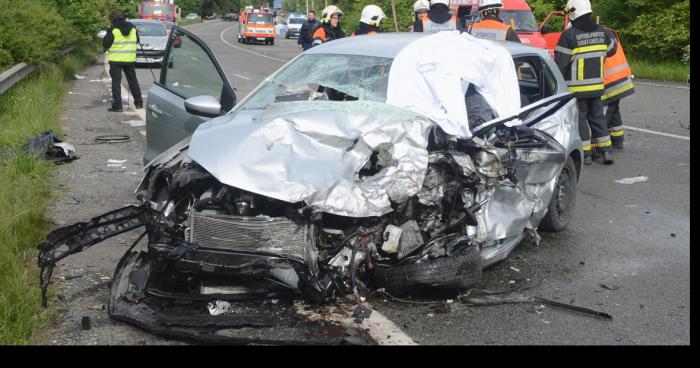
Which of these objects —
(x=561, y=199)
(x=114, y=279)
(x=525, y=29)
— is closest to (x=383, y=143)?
(x=114, y=279)

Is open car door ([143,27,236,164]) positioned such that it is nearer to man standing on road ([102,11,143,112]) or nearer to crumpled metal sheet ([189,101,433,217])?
crumpled metal sheet ([189,101,433,217])

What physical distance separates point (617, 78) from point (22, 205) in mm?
6800

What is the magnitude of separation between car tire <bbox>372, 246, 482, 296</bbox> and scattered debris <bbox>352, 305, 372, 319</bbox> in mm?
194

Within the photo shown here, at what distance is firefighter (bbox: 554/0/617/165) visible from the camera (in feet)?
29.3

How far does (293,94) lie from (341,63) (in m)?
0.43

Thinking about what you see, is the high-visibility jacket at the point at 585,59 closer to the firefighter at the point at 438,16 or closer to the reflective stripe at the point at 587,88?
the reflective stripe at the point at 587,88

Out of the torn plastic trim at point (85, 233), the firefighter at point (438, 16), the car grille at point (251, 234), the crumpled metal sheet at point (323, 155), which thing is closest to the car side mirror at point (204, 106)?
the crumpled metal sheet at point (323, 155)

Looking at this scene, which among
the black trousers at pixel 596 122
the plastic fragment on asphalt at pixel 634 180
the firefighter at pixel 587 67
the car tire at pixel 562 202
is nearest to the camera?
the car tire at pixel 562 202

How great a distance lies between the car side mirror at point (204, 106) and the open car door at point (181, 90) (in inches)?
8.9

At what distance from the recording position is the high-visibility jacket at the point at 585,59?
8.92 metres

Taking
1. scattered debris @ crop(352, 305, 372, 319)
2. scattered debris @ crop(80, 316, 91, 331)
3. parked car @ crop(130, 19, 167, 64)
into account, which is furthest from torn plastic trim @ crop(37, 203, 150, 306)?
Result: parked car @ crop(130, 19, 167, 64)

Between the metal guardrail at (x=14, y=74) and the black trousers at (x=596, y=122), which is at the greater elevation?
the metal guardrail at (x=14, y=74)

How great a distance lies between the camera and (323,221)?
4.38 meters
